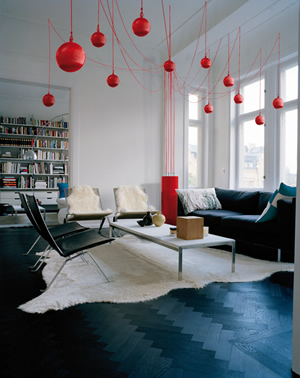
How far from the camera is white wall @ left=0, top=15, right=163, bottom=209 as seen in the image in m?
5.68

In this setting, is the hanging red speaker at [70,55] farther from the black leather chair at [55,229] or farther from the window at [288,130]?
the window at [288,130]

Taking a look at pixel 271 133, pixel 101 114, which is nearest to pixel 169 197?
pixel 101 114

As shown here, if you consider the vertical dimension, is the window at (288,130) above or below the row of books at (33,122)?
below

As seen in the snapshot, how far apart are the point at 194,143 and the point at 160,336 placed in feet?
20.3

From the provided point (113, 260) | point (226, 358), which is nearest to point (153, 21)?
point (113, 260)

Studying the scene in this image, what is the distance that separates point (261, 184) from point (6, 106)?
7.52m

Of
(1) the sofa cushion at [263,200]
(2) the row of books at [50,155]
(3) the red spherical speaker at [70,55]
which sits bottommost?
(1) the sofa cushion at [263,200]

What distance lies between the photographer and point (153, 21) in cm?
570

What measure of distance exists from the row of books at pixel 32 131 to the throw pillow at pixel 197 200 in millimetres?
5570

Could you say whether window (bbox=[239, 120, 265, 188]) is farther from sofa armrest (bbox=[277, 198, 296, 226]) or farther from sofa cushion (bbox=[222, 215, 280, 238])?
sofa armrest (bbox=[277, 198, 296, 226])

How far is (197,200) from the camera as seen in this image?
17.4ft

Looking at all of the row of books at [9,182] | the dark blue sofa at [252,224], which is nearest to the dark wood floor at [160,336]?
the dark blue sofa at [252,224]

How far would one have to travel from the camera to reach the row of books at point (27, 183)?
889 cm

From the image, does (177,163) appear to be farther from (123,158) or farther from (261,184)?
(261,184)
